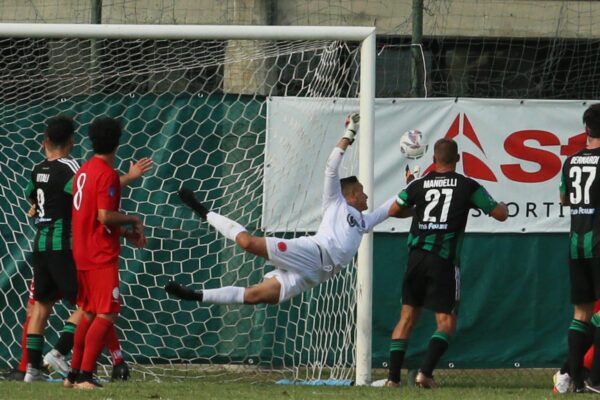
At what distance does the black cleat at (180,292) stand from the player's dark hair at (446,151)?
2.13 metres

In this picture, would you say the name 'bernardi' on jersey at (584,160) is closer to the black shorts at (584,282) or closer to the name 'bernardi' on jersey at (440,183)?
the black shorts at (584,282)

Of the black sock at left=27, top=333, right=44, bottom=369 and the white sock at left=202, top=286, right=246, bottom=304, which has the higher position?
the white sock at left=202, top=286, right=246, bottom=304

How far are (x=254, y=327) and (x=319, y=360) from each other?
0.63 m

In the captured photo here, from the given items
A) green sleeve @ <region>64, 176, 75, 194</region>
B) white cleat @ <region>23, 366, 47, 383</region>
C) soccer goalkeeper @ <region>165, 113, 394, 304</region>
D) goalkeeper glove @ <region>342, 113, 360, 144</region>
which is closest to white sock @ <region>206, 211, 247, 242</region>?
soccer goalkeeper @ <region>165, 113, 394, 304</region>

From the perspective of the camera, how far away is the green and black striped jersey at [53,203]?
879 cm

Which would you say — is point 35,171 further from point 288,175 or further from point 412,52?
point 412,52

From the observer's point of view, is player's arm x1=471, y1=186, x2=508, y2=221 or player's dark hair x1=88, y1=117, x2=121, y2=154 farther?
player's arm x1=471, y1=186, x2=508, y2=221

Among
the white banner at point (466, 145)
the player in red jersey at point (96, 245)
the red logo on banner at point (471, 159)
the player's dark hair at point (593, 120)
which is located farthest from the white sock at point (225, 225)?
the red logo on banner at point (471, 159)

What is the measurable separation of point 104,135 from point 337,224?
1.68 meters

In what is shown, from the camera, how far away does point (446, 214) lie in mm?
8820

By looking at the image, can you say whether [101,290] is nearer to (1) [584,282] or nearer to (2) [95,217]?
(2) [95,217]

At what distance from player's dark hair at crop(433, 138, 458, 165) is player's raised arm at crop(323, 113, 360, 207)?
77 cm

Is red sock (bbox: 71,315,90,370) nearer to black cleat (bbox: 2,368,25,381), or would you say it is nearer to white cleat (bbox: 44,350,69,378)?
white cleat (bbox: 44,350,69,378)

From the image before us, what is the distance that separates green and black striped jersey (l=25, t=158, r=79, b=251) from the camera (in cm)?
879
